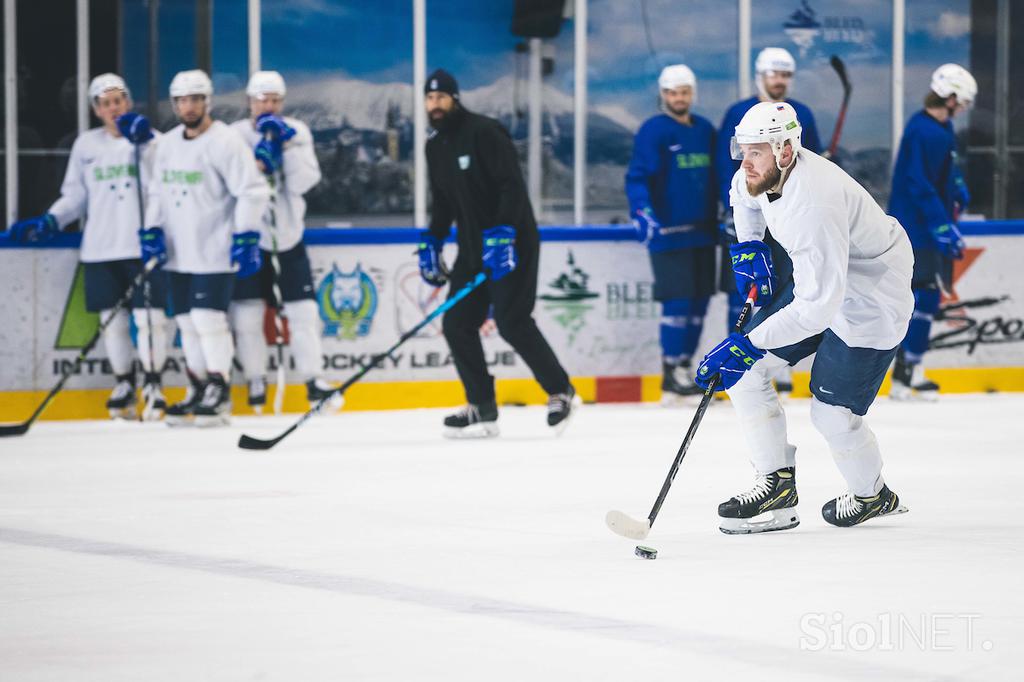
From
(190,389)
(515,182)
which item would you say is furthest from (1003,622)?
(190,389)

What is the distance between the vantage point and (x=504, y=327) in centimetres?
691

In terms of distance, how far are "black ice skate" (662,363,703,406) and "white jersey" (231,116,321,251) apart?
6.16 ft

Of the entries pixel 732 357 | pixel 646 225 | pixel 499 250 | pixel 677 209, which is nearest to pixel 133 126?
pixel 499 250

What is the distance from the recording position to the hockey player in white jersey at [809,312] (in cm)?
424

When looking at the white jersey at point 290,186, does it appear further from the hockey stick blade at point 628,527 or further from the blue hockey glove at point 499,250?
the hockey stick blade at point 628,527

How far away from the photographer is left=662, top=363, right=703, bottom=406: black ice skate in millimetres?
8297

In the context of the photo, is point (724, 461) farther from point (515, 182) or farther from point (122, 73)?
point (122, 73)

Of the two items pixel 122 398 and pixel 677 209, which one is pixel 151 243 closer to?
pixel 122 398

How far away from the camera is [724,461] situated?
621 centimetres

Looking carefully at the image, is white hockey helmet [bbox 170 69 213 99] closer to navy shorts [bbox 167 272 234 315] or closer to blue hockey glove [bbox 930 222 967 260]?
navy shorts [bbox 167 272 234 315]

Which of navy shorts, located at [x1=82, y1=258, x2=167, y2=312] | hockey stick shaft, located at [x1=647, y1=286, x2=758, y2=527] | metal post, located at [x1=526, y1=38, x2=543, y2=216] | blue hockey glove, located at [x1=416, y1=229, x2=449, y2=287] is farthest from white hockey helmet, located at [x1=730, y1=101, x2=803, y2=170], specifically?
metal post, located at [x1=526, y1=38, x2=543, y2=216]

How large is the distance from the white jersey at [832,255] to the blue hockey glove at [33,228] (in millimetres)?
3981

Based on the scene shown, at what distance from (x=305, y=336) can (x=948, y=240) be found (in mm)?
3058

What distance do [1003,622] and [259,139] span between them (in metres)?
5.12
